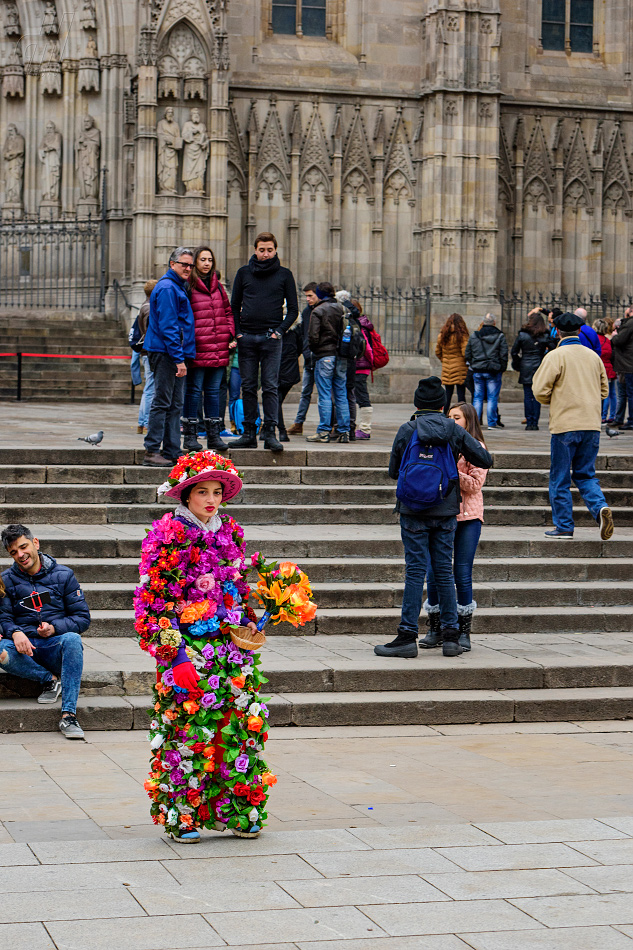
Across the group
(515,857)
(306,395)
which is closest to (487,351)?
(306,395)

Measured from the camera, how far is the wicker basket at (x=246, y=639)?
17.7 feet

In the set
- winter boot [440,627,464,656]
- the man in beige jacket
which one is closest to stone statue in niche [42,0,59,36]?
the man in beige jacket

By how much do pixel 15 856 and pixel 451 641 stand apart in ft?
13.9

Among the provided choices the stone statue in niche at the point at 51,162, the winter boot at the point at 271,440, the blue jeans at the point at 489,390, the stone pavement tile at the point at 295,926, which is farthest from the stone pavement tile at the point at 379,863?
the stone statue in niche at the point at 51,162

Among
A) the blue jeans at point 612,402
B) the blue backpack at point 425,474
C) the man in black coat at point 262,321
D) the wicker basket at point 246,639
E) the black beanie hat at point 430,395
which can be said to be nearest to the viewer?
the wicker basket at point 246,639

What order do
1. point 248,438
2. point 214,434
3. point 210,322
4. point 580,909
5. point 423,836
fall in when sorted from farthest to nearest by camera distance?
point 248,438
point 214,434
point 210,322
point 423,836
point 580,909

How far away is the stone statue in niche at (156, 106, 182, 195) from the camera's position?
23688 mm

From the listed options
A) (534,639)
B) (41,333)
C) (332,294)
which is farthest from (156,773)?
(41,333)

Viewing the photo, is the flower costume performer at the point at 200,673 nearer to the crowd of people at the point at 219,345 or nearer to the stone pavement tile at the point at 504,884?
the stone pavement tile at the point at 504,884

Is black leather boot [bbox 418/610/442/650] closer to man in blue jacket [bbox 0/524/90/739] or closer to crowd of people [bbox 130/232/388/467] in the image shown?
man in blue jacket [bbox 0/524/90/739]

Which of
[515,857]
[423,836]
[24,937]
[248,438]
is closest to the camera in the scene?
[24,937]

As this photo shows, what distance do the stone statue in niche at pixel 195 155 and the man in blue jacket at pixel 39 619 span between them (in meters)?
17.1

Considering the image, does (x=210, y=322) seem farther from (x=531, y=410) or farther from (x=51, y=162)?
(x=51, y=162)

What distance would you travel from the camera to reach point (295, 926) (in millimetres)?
4340
